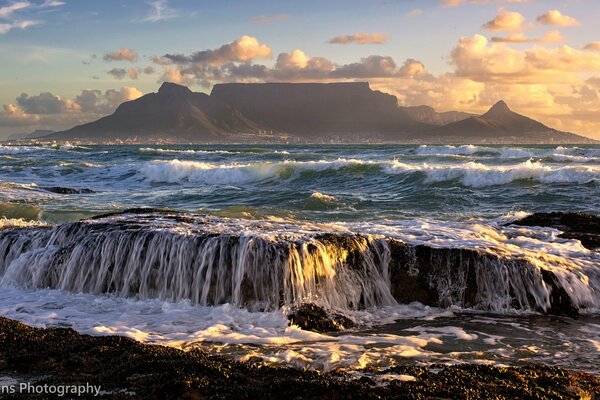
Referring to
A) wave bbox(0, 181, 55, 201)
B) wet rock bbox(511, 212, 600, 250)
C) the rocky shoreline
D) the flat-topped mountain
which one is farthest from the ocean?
the flat-topped mountain

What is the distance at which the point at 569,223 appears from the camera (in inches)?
477

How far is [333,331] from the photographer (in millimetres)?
7250

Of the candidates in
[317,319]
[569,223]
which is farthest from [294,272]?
[569,223]

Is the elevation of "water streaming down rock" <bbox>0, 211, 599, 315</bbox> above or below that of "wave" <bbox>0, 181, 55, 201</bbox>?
above

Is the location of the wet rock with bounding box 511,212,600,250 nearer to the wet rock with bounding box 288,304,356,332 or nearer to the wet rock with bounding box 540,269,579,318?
the wet rock with bounding box 540,269,579,318

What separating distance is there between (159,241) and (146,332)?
2133mm

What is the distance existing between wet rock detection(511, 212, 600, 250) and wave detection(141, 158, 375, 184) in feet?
68.4

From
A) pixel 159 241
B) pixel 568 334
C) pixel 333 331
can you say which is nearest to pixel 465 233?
pixel 568 334

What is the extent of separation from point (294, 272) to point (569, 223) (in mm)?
6704

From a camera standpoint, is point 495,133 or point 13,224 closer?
point 13,224

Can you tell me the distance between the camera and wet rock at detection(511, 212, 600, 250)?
11.1m

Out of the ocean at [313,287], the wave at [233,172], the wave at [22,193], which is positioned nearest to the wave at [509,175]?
the wave at [233,172]

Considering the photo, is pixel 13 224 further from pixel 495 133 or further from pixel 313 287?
pixel 495 133

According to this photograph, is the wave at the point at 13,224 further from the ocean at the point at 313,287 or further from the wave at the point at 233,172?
the wave at the point at 233,172
